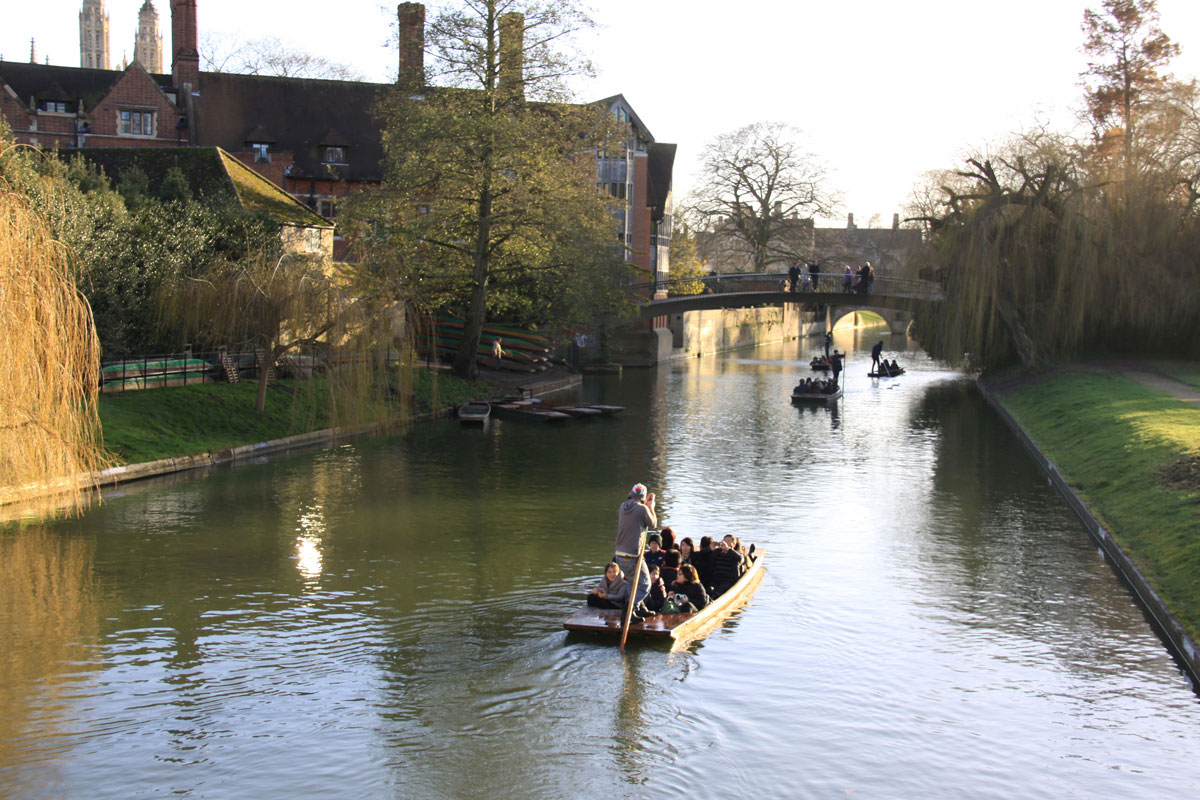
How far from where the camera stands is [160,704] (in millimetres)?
10977

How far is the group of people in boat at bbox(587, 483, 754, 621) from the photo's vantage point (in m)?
12.9

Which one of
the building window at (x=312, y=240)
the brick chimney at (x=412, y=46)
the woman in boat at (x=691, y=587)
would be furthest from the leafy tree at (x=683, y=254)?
the woman in boat at (x=691, y=587)

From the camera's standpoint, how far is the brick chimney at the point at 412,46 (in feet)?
116

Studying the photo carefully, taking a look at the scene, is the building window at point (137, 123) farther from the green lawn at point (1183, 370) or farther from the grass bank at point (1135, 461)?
the green lawn at point (1183, 370)

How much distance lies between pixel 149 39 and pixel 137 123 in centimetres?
5941

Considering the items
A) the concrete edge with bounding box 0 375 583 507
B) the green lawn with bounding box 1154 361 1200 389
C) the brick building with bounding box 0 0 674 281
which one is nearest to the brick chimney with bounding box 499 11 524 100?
the brick building with bounding box 0 0 674 281

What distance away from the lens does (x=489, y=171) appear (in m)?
35.4

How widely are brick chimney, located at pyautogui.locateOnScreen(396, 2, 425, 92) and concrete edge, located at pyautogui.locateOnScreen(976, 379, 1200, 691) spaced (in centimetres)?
2159

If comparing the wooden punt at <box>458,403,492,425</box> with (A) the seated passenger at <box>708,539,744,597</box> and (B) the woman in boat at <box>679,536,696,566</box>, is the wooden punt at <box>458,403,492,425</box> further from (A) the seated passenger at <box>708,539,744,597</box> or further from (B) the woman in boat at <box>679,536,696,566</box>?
(A) the seated passenger at <box>708,539,744,597</box>

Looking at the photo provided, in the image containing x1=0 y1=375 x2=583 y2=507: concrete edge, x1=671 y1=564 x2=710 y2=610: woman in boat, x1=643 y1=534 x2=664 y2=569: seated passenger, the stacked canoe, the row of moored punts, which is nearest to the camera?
x1=671 y1=564 x2=710 y2=610: woman in boat

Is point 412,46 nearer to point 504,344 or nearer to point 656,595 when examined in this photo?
point 504,344

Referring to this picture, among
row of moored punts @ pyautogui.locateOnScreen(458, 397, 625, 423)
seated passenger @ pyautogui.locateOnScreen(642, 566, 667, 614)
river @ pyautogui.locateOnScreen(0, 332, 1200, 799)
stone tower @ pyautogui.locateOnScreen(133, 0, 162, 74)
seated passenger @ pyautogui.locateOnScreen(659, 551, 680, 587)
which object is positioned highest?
stone tower @ pyautogui.locateOnScreen(133, 0, 162, 74)

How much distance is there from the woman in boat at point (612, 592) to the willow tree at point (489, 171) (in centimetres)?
2200

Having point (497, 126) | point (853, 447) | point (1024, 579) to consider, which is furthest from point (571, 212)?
point (1024, 579)
